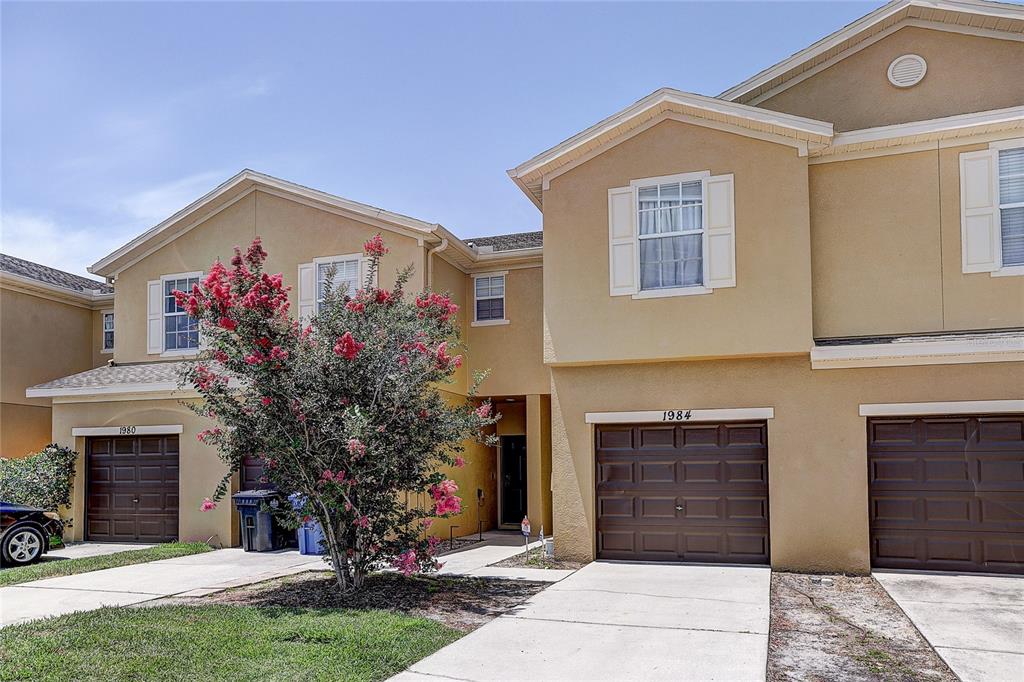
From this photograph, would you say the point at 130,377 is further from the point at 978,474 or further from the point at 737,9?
the point at 978,474

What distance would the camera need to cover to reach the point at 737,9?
12750 mm

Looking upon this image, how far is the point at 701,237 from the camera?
505 inches

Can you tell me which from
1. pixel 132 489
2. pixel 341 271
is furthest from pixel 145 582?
pixel 341 271

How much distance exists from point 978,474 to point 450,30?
34.6ft

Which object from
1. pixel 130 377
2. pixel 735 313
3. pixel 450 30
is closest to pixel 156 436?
pixel 130 377

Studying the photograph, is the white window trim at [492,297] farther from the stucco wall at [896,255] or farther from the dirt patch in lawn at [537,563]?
the stucco wall at [896,255]

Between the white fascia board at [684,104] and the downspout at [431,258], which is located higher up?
the white fascia board at [684,104]

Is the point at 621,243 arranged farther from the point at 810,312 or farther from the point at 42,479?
the point at 42,479

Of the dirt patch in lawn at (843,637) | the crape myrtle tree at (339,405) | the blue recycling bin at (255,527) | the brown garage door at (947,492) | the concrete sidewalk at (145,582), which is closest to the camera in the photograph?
the dirt patch in lawn at (843,637)

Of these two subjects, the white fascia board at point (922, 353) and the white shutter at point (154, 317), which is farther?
the white shutter at point (154, 317)

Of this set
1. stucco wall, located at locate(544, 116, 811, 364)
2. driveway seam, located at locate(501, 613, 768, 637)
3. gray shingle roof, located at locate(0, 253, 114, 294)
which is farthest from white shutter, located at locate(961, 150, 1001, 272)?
gray shingle roof, located at locate(0, 253, 114, 294)

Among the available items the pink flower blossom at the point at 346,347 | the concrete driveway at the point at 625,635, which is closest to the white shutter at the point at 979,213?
the concrete driveway at the point at 625,635

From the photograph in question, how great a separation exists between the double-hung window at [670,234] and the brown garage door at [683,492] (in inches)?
95.5

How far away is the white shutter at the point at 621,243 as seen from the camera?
13.1m
